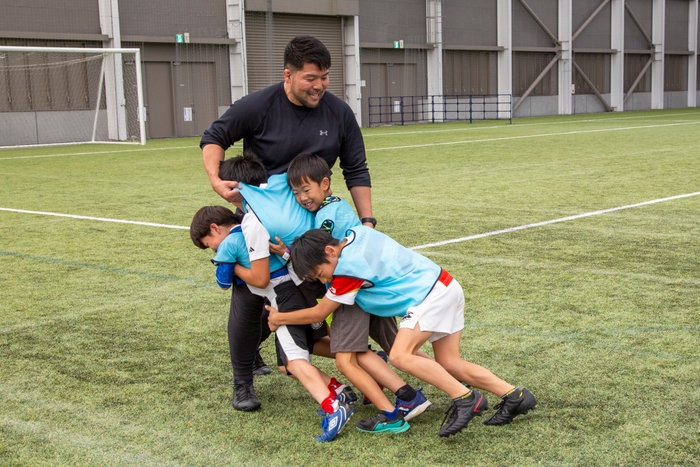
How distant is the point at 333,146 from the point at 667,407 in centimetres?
182

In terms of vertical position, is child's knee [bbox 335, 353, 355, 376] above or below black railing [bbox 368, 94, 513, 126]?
below

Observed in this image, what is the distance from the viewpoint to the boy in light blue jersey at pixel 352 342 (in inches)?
138

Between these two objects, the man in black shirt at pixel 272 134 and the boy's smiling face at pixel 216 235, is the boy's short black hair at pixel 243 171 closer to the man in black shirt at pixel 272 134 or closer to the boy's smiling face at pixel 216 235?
the man in black shirt at pixel 272 134

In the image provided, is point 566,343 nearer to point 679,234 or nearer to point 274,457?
point 274,457

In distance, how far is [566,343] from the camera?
4609 mm

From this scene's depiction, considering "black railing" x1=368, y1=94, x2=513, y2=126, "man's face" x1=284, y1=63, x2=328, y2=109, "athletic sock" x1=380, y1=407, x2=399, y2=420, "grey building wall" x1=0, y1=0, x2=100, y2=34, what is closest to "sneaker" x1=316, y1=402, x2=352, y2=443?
"athletic sock" x1=380, y1=407, x2=399, y2=420

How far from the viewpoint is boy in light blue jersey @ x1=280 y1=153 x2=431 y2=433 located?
351 centimetres

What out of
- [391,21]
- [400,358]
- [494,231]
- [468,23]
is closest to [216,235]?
[400,358]

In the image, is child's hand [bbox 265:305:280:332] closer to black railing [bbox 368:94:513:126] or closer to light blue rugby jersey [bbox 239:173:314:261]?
light blue rugby jersey [bbox 239:173:314:261]

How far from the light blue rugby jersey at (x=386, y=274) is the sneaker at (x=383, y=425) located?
41cm

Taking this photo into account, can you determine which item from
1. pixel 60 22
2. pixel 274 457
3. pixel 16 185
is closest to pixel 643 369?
pixel 274 457

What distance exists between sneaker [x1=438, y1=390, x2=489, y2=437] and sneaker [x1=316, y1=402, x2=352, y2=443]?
0.38m

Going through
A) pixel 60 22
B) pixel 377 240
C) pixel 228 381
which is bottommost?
pixel 228 381

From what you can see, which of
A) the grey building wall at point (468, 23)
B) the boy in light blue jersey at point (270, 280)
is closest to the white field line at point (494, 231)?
the boy in light blue jersey at point (270, 280)
